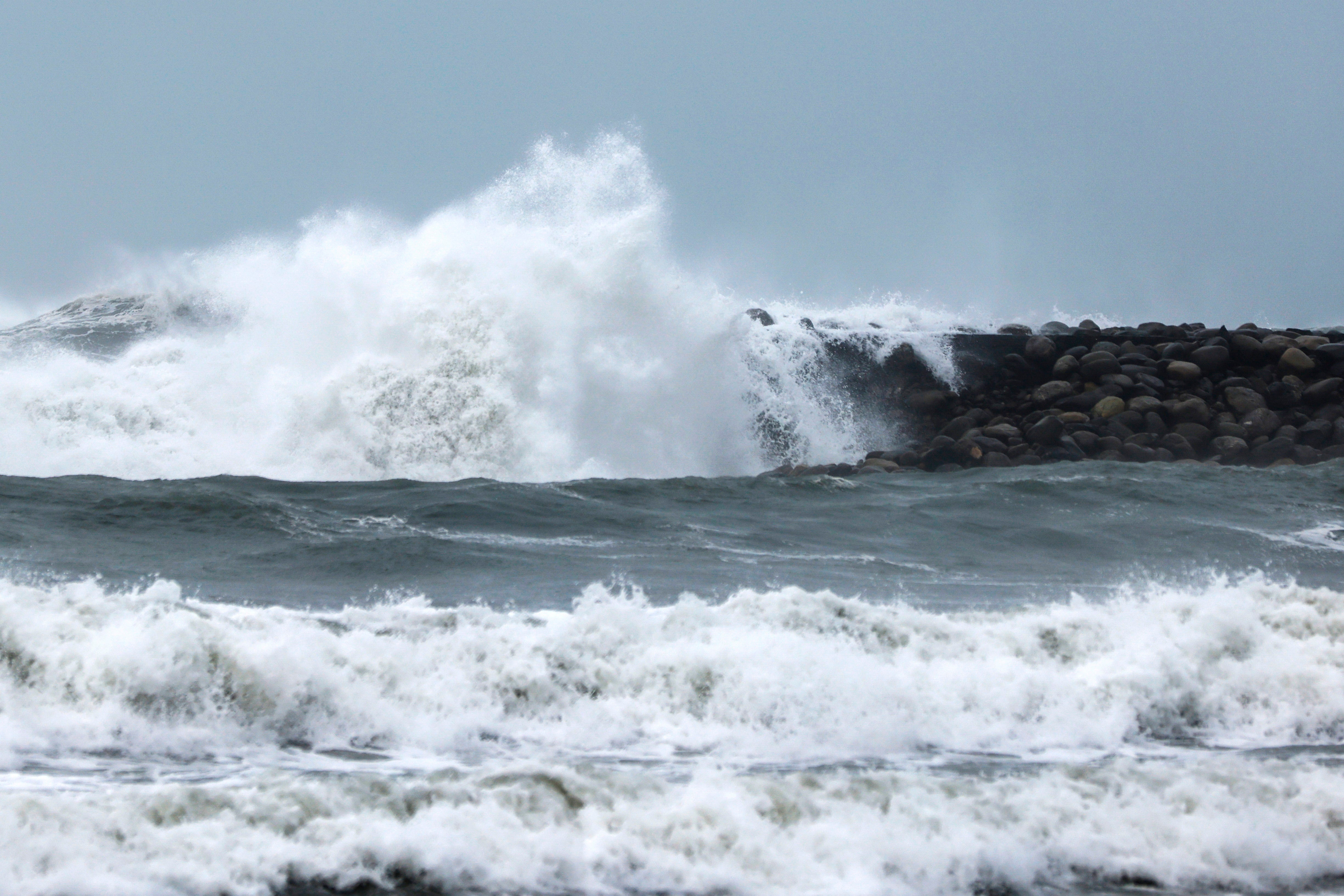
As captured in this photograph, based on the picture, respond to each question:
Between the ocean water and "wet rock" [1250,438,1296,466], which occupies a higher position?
"wet rock" [1250,438,1296,466]

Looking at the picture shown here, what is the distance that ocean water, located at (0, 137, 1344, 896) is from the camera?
4.49 metres

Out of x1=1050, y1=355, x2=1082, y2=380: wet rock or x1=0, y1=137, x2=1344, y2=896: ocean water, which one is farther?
x1=1050, y1=355, x2=1082, y2=380: wet rock

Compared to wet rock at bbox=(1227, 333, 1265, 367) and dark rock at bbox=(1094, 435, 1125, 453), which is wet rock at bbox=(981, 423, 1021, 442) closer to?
dark rock at bbox=(1094, 435, 1125, 453)

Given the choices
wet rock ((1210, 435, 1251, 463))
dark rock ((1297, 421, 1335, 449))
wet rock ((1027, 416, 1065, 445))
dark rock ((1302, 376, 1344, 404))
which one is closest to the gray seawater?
wet rock ((1027, 416, 1065, 445))

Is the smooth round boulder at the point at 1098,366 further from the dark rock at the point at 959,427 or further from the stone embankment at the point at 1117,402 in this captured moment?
the dark rock at the point at 959,427

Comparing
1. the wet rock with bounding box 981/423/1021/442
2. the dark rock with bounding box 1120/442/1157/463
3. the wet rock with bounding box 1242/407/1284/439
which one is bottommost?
the dark rock with bounding box 1120/442/1157/463

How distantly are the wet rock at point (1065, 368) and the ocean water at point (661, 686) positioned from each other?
543cm

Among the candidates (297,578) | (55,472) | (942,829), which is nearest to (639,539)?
(297,578)

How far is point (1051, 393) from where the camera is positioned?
757 inches

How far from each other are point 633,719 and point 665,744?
30cm

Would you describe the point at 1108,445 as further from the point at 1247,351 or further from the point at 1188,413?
the point at 1247,351

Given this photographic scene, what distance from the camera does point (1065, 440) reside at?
17.9m

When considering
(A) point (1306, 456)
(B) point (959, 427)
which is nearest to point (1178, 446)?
(A) point (1306, 456)

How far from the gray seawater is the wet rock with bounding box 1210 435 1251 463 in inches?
334
